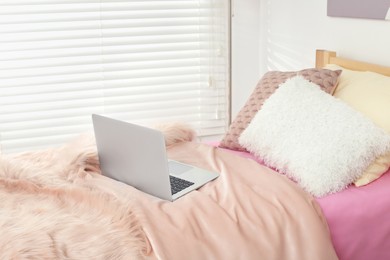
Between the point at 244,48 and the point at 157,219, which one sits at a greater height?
the point at 244,48

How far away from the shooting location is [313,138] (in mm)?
2066

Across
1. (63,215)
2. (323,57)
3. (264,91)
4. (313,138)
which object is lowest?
(63,215)

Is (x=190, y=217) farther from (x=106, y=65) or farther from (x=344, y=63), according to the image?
(x=106, y=65)

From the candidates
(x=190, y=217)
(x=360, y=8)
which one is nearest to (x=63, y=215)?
(x=190, y=217)

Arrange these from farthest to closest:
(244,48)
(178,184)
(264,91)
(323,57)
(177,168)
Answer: (244,48)
(323,57)
(264,91)
(177,168)
(178,184)

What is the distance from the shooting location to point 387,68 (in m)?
2.42

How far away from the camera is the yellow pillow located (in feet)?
6.70

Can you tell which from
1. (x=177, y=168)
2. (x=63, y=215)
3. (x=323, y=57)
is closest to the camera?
(x=63, y=215)

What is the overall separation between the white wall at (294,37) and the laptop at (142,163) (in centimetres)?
107

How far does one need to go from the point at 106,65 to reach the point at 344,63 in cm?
136

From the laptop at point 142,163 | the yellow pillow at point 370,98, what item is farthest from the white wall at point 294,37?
the laptop at point 142,163

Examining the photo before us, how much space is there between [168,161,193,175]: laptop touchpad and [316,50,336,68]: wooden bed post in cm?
102

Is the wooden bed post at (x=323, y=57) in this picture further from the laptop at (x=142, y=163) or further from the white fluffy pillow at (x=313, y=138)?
the laptop at (x=142, y=163)

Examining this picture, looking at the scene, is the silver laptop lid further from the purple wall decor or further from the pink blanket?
the purple wall decor
